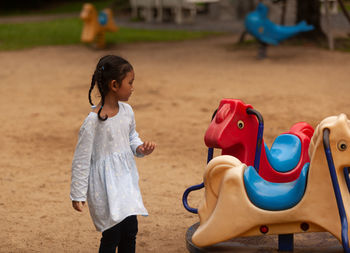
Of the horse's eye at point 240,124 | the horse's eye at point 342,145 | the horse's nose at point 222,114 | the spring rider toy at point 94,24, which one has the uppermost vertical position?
the horse's eye at point 342,145

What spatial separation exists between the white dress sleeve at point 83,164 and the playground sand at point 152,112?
96 centimetres

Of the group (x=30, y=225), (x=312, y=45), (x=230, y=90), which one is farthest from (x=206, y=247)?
(x=312, y=45)

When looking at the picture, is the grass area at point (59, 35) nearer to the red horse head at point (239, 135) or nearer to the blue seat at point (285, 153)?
the blue seat at point (285, 153)

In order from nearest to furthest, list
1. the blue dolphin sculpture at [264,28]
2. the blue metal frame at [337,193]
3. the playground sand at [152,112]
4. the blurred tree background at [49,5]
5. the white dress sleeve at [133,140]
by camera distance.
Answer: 1. the blue metal frame at [337,193]
2. the white dress sleeve at [133,140]
3. the playground sand at [152,112]
4. the blue dolphin sculpture at [264,28]
5. the blurred tree background at [49,5]

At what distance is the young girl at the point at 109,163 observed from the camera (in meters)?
3.10

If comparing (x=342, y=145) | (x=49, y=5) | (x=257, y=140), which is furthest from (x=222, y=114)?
(x=49, y=5)

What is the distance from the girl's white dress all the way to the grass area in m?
11.7

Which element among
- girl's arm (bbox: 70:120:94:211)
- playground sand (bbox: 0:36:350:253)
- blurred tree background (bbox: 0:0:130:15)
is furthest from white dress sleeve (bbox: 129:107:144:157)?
blurred tree background (bbox: 0:0:130:15)

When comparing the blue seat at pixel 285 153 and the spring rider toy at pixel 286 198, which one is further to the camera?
the blue seat at pixel 285 153

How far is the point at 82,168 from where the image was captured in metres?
3.10

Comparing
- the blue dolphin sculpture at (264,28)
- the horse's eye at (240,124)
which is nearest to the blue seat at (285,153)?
the horse's eye at (240,124)

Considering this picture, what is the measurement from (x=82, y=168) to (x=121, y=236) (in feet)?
1.59

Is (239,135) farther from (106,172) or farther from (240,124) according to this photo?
(106,172)

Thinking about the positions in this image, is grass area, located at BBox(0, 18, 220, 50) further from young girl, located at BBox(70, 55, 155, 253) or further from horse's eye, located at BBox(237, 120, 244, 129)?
young girl, located at BBox(70, 55, 155, 253)
